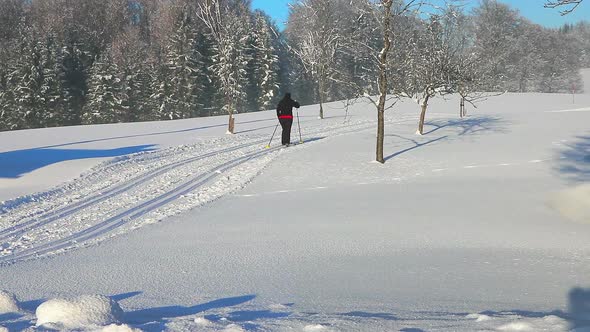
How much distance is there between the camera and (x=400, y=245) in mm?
7855

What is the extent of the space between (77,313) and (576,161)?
16886 mm

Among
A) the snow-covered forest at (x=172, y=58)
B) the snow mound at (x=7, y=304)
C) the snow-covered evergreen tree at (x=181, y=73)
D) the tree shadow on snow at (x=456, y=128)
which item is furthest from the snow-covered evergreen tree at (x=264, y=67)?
the snow mound at (x=7, y=304)

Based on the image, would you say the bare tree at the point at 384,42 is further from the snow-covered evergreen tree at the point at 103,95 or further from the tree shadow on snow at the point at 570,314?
the snow-covered evergreen tree at the point at 103,95

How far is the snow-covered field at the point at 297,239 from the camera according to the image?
4.63 metres

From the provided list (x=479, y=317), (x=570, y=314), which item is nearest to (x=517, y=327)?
(x=479, y=317)

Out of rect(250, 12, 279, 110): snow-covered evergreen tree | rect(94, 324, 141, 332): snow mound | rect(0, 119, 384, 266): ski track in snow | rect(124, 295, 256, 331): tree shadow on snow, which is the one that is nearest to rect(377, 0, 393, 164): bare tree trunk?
rect(0, 119, 384, 266): ski track in snow

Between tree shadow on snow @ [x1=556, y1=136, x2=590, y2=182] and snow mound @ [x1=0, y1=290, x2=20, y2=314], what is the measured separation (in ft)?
44.3

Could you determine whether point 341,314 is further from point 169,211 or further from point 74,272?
point 169,211

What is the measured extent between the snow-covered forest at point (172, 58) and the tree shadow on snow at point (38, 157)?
17526 millimetres

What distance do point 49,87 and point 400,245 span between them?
47.1 meters

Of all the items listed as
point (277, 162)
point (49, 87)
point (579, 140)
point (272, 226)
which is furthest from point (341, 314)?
point (49, 87)

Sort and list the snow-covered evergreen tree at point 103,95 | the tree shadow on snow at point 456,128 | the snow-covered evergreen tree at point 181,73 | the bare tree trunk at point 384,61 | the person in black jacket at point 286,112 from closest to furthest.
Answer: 1. the bare tree trunk at point 384,61
2. the person in black jacket at point 286,112
3. the tree shadow on snow at point 456,128
4. the snow-covered evergreen tree at point 103,95
5. the snow-covered evergreen tree at point 181,73

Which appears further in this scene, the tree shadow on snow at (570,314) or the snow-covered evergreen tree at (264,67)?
the snow-covered evergreen tree at (264,67)

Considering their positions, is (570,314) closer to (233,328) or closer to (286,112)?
(233,328)
